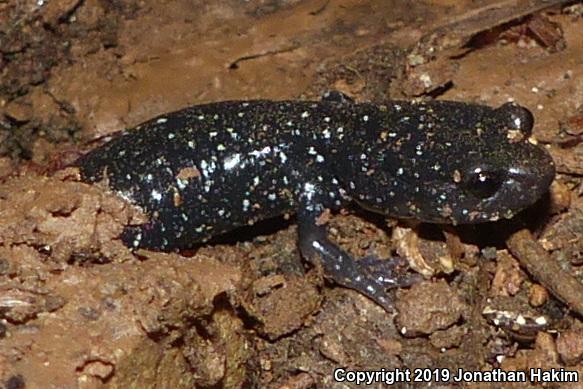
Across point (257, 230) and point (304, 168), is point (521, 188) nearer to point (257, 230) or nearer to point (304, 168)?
point (304, 168)

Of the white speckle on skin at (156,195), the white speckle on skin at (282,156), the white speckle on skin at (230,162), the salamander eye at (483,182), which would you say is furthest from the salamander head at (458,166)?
the white speckle on skin at (156,195)

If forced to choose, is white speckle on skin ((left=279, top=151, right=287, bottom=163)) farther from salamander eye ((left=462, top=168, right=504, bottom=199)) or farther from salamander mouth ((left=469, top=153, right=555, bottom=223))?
salamander mouth ((left=469, top=153, right=555, bottom=223))

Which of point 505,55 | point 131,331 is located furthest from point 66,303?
point 505,55

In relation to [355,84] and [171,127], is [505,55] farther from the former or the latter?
[171,127]

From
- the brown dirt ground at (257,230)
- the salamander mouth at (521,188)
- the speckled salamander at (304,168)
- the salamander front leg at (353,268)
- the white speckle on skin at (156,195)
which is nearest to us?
the brown dirt ground at (257,230)

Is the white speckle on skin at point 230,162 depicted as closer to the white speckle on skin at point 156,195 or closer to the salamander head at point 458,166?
the white speckle on skin at point 156,195

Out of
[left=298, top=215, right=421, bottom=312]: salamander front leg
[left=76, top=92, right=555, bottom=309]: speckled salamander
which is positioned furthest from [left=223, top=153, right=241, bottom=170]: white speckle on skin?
[left=298, top=215, right=421, bottom=312]: salamander front leg

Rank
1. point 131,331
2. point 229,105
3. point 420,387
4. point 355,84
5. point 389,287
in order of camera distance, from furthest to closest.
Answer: point 355,84, point 229,105, point 389,287, point 420,387, point 131,331
